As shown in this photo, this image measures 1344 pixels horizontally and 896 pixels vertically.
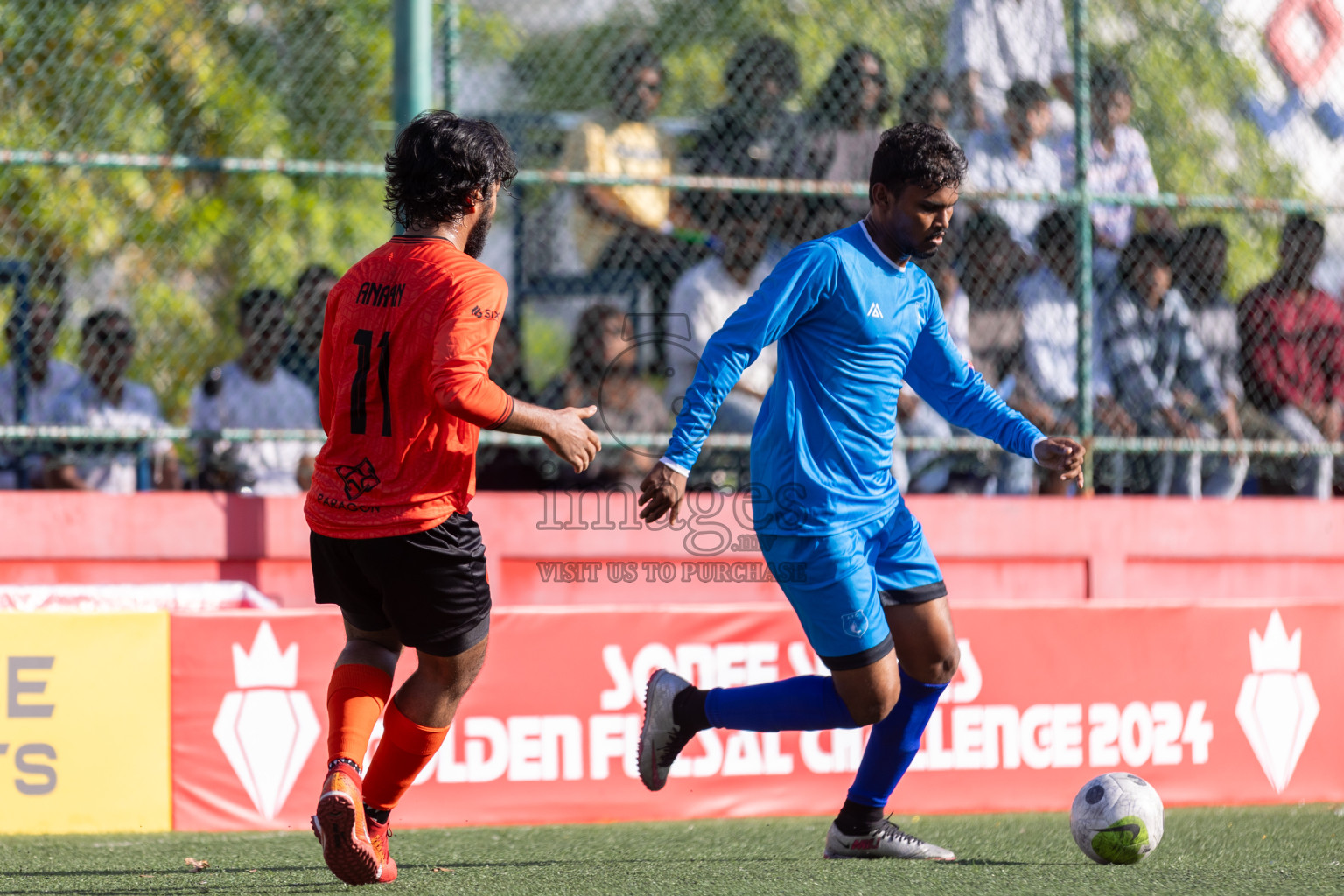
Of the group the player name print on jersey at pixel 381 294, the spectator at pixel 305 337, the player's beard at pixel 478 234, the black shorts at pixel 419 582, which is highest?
the player's beard at pixel 478 234

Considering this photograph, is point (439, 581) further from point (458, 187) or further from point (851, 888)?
point (851, 888)

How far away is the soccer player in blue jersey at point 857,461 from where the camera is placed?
4.17m

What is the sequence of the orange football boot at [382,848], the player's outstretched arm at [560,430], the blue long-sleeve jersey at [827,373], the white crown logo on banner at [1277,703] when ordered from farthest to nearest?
the white crown logo on banner at [1277,703], the blue long-sleeve jersey at [827,373], the orange football boot at [382,848], the player's outstretched arm at [560,430]

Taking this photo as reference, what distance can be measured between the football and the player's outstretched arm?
6.40ft

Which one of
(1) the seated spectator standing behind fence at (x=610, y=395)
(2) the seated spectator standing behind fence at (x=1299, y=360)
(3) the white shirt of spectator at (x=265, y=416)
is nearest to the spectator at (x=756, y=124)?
(1) the seated spectator standing behind fence at (x=610, y=395)

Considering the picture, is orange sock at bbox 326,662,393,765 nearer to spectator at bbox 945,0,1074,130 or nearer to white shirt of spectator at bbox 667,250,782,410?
white shirt of spectator at bbox 667,250,782,410

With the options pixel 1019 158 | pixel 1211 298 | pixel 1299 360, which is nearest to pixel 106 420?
pixel 1019 158

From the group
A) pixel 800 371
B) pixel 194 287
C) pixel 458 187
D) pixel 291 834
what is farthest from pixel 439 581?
pixel 194 287

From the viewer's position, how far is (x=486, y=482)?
6.71 metres

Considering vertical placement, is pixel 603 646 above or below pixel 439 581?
below

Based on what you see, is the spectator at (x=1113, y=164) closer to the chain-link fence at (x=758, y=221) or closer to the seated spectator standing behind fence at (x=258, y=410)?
the chain-link fence at (x=758, y=221)

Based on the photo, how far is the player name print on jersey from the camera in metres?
3.62

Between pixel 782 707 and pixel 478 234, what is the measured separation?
1711 mm

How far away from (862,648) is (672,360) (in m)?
2.84
